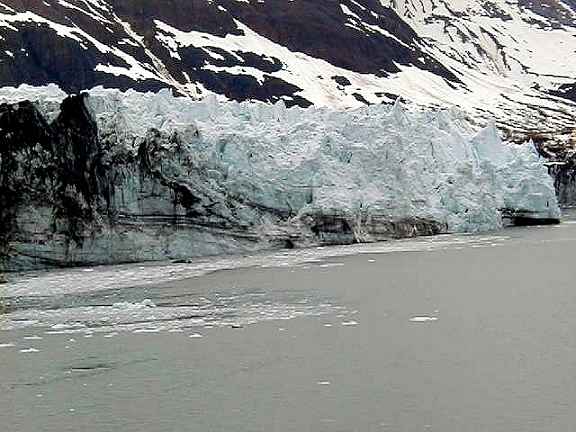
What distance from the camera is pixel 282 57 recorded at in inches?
2977

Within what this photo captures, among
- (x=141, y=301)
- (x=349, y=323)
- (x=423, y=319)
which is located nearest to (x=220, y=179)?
(x=141, y=301)

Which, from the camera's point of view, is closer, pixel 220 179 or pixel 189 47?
pixel 220 179

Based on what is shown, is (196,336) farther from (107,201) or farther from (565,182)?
(565,182)

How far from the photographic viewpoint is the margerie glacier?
1406 cm

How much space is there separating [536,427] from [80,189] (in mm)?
10589

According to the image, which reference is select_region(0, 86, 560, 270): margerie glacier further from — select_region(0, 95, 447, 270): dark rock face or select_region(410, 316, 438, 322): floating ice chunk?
select_region(410, 316, 438, 322): floating ice chunk

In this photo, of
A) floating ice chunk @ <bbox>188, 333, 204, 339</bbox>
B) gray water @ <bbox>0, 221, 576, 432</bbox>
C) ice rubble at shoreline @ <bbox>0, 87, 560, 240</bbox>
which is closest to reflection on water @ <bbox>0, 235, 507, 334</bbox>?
gray water @ <bbox>0, 221, 576, 432</bbox>

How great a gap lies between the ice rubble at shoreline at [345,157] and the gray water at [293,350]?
3.52 meters

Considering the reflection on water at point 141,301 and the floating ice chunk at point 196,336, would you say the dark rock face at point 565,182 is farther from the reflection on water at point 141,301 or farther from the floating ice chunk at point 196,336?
the floating ice chunk at point 196,336

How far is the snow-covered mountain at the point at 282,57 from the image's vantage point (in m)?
60.1

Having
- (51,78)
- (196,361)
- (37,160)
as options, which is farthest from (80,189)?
(51,78)

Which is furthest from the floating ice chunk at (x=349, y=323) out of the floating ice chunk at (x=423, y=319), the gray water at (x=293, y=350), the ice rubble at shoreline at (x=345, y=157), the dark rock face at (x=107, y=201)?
the ice rubble at shoreline at (x=345, y=157)

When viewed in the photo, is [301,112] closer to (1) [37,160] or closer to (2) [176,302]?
(1) [37,160]

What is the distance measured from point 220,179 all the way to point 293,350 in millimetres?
8619
